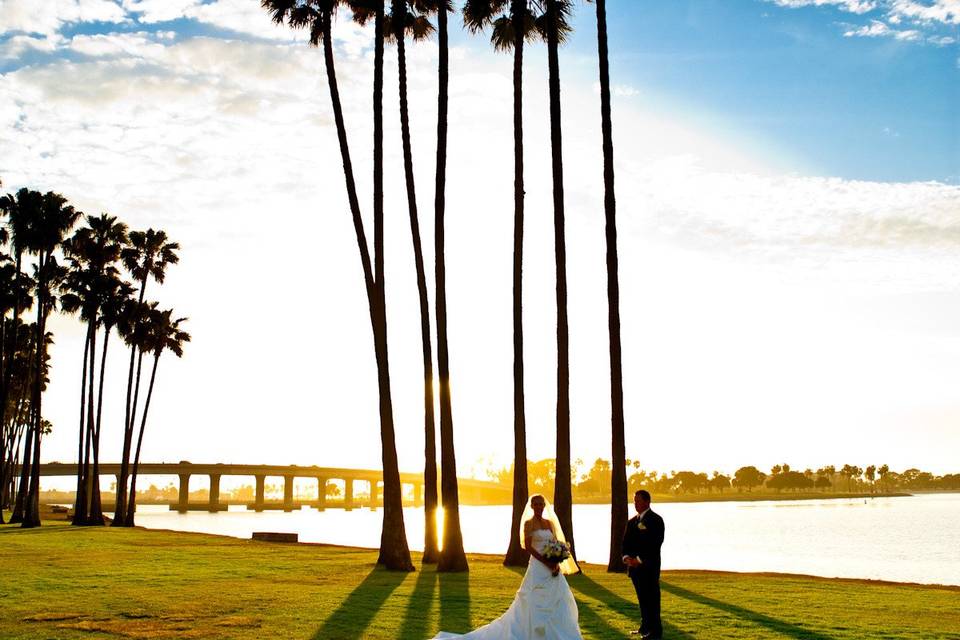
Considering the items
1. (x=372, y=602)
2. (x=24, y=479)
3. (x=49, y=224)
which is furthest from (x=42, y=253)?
(x=372, y=602)

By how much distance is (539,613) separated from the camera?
13617 millimetres

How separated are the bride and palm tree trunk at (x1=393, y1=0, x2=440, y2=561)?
50.1 ft

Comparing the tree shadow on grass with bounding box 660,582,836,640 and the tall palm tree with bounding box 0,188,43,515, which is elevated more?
the tall palm tree with bounding box 0,188,43,515

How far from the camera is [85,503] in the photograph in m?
64.4

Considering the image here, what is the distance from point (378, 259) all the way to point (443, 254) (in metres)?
2.44

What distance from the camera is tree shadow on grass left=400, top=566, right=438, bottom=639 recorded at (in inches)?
628

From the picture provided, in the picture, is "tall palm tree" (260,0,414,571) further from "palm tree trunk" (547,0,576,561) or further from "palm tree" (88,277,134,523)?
"palm tree" (88,277,134,523)

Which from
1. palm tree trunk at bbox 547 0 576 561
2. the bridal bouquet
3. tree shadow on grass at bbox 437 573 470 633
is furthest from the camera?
palm tree trunk at bbox 547 0 576 561

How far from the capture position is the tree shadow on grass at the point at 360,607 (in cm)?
1564

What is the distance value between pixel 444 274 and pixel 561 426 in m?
6.00

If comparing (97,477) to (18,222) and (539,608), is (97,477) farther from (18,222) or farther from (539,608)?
(539,608)

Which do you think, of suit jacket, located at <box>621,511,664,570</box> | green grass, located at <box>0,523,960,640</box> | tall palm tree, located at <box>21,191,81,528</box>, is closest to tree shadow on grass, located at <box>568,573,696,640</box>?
green grass, located at <box>0,523,960,640</box>

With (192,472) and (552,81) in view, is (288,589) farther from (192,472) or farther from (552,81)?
(192,472)

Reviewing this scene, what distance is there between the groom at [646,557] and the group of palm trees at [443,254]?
41.6ft
